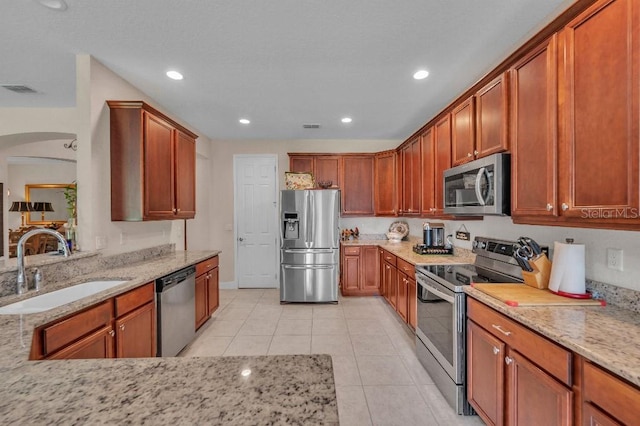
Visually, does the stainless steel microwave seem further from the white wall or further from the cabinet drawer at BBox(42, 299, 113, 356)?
the cabinet drawer at BBox(42, 299, 113, 356)

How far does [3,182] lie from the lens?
4340 mm

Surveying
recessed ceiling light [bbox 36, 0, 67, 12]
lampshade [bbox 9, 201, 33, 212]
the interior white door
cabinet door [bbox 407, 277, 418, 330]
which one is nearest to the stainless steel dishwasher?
recessed ceiling light [bbox 36, 0, 67, 12]

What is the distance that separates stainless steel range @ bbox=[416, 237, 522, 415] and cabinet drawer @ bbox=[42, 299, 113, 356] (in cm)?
232

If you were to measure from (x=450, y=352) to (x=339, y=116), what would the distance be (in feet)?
10.0

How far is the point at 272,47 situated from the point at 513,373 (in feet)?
8.82

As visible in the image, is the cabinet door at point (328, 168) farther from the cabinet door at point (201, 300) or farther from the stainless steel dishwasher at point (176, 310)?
the stainless steel dishwasher at point (176, 310)

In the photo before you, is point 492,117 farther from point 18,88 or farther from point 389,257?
point 18,88

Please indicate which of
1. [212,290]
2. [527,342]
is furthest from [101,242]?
[527,342]

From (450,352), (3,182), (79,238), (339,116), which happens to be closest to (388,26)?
(339,116)

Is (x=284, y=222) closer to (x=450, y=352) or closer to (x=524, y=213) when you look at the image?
(x=450, y=352)

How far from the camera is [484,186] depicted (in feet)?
7.15

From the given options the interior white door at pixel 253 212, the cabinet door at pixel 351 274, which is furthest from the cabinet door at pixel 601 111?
the interior white door at pixel 253 212

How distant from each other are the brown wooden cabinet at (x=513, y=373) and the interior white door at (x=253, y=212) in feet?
12.6

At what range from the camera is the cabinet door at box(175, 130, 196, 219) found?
3.30 meters
